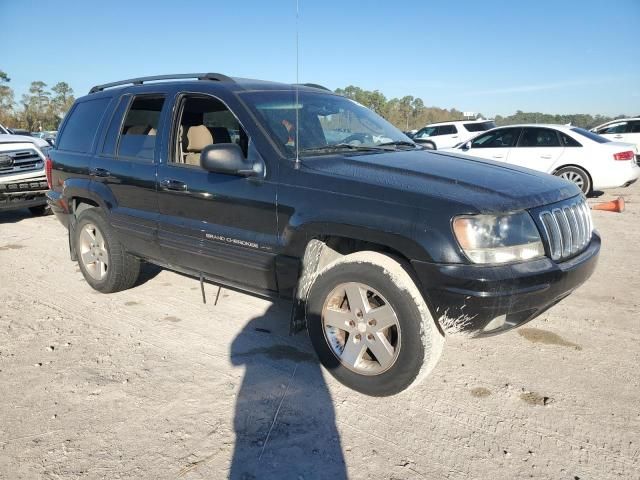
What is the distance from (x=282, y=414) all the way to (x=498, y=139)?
31.4ft

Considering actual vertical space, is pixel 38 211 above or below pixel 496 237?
below

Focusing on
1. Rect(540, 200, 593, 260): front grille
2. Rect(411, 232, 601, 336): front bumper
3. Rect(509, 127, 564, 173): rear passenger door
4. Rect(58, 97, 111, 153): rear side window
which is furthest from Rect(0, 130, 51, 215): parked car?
Rect(509, 127, 564, 173): rear passenger door

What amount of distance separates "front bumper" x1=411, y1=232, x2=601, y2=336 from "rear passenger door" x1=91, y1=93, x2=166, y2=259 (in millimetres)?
2418

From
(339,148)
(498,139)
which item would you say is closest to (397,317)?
(339,148)

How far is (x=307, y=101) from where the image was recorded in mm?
3865

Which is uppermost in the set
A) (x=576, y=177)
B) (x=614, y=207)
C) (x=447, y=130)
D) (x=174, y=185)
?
(x=447, y=130)

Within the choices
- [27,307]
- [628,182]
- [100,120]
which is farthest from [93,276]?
[628,182]

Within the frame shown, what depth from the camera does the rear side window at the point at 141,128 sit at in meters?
3.96

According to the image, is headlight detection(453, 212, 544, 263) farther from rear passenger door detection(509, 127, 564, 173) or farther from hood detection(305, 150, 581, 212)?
rear passenger door detection(509, 127, 564, 173)

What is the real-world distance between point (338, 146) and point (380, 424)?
191cm

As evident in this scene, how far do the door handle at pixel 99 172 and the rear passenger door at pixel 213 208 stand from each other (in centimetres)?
77

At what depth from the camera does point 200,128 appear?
13.6ft

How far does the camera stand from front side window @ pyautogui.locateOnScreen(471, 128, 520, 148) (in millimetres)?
10422

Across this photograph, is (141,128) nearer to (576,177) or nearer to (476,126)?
(576,177)
